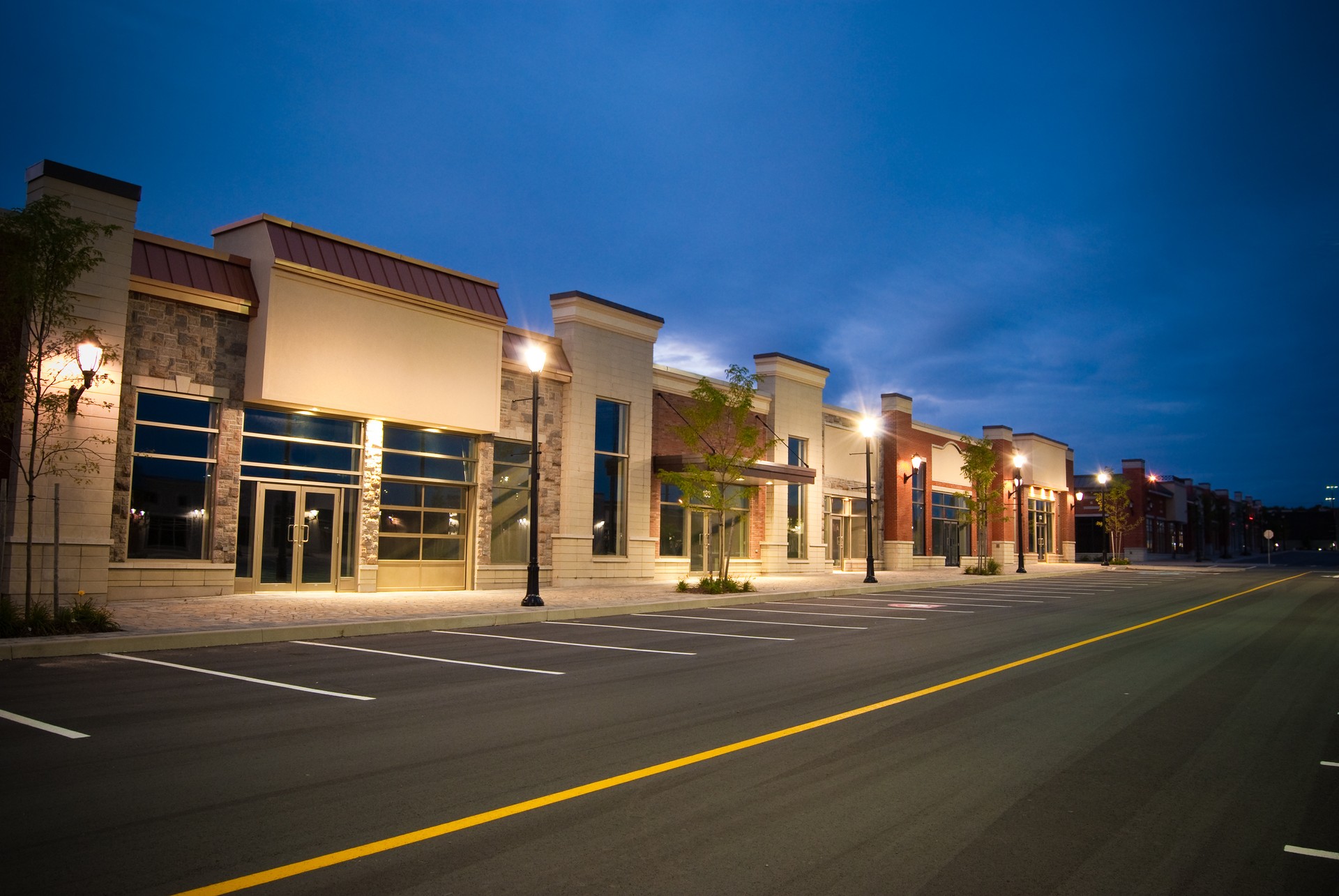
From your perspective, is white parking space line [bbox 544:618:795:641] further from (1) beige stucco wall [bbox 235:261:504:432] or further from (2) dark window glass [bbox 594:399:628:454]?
(2) dark window glass [bbox 594:399:628:454]

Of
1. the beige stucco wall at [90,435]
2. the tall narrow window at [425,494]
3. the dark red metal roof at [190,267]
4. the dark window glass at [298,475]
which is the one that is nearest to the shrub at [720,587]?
the tall narrow window at [425,494]

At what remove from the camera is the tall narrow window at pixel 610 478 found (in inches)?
1087

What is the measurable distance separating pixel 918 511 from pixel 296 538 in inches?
1339

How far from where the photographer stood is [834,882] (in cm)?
431

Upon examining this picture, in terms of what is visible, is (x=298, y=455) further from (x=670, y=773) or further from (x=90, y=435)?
(x=670, y=773)

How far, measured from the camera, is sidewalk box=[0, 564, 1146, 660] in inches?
492

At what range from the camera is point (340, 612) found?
16.4 metres

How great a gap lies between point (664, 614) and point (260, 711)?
38.1 ft

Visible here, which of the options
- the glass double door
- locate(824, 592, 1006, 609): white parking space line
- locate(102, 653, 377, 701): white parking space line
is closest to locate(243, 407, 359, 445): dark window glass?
the glass double door

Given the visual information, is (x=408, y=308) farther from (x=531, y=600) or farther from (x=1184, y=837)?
(x=1184, y=837)

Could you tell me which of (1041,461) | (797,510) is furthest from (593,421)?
(1041,461)

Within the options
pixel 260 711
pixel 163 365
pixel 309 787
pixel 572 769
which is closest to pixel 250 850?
pixel 309 787

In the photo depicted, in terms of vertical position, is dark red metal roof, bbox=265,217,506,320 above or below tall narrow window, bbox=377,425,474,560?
above

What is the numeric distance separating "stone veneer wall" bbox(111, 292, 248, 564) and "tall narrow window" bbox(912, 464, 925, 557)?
34.5 m
